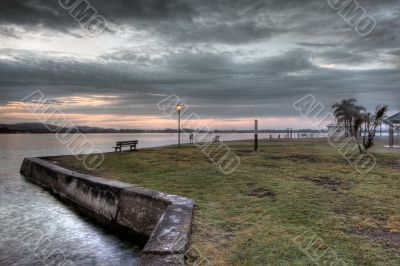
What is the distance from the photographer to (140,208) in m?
8.09

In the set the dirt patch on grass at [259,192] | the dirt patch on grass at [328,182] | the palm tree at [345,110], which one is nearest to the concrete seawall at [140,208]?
the dirt patch on grass at [259,192]

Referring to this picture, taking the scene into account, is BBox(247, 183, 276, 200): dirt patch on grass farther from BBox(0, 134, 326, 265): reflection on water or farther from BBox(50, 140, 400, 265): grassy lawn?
BBox(0, 134, 326, 265): reflection on water

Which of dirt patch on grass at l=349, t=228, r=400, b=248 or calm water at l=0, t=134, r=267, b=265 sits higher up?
dirt patch on grass at l=349, t=228, r=400, b=248

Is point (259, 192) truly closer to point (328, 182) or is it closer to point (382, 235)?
point (328, 182)

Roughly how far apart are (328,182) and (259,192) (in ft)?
9.01

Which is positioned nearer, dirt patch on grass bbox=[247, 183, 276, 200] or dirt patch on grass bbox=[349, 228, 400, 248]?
dirt patch on grass bbox=[349, 228, 400, 248]

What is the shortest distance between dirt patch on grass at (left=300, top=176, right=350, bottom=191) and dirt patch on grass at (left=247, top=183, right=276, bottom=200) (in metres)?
1.81

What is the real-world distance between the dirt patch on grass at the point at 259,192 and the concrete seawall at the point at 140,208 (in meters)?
2.00

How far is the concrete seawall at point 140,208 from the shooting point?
4.63 meters

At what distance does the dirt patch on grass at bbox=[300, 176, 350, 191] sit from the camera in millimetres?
9289

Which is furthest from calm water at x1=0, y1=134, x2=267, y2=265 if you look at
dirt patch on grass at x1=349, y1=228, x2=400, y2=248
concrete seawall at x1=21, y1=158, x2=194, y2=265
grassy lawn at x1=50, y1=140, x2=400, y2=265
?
dirt patch on grass at x1=349, y1=228, x2=400, y2=248

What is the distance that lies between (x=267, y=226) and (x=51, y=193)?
11008mm

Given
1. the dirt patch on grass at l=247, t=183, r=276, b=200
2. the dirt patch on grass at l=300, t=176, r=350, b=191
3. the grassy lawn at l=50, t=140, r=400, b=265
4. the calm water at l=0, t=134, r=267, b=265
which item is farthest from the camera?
the dirt patch on grass at l=300, t=176, r=350, b=191

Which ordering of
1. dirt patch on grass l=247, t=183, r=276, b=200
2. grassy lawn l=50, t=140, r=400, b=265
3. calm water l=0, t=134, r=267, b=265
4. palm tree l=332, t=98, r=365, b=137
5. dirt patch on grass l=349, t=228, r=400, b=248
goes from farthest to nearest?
palm tree l=332, t=98, r=365, b=137, dirt patch on grass l=247, t=183, r=276, b=200, calm water l=0, t=134, r=267, b=265, dirt patch on grass l=349, t=228, r=400, b=248, grassy lawn l=50, t=140, r=400, b=265
